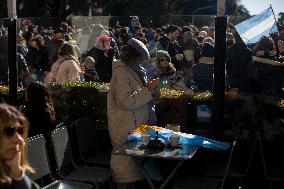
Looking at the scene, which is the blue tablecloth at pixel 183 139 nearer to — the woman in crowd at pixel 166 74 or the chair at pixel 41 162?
the chair at pixel 41 162

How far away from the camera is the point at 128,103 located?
5758mm

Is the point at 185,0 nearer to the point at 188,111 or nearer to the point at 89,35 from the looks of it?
the point at 89,35

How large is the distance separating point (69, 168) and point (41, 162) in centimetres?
100

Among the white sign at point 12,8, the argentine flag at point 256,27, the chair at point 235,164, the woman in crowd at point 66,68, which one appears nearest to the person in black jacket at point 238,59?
the argentine flag at point 256,27

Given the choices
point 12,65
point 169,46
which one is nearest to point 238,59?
point 12,65

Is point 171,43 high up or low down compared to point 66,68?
up

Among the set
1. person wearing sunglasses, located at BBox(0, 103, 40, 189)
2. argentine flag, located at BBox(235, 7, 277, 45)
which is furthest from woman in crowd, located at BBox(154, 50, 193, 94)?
person wearing sunglasses, located at BBox(0, 103, 40, 189)

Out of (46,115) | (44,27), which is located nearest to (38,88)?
(46,115)

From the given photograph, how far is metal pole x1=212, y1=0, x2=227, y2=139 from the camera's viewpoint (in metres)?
6.81

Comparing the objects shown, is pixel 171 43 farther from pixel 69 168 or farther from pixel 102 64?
pixel 69 168

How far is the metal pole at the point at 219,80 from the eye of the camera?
22.4 ft

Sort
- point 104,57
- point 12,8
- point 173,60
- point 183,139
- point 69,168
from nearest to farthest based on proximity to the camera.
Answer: point 183,139, point 69,168, point 12,8, point 104,57, point 173,60

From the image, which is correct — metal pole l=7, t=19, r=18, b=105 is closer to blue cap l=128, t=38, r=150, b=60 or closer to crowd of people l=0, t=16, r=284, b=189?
crowd of people l=0, t=16, r=284, b=189

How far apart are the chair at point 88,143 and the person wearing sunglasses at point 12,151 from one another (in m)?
2.87
